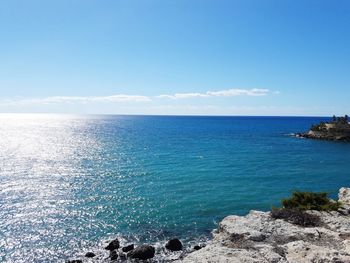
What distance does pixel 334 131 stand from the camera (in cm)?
→ 13875

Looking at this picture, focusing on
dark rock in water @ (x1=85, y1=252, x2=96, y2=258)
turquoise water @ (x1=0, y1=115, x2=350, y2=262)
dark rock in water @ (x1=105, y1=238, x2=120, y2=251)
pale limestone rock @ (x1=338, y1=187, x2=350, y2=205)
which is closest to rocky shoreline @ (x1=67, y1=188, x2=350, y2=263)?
dark rock in water @ (x1=85, y1=252, x2=96, y2=258)

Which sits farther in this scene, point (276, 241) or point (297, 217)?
point (297, 217)

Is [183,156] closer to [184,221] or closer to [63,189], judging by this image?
[63,189]

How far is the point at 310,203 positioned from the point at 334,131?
4696 inches

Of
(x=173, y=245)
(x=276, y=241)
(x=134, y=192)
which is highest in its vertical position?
(x=276, y=241)

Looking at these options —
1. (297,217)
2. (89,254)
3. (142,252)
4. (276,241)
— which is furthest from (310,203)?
(89,254)

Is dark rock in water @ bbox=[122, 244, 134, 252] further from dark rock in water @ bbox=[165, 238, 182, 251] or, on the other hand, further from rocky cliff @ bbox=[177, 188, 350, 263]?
rocky cliff @ bbox=[177, 188, 350, 263]

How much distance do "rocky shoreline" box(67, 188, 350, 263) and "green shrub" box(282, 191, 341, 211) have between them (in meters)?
0.73

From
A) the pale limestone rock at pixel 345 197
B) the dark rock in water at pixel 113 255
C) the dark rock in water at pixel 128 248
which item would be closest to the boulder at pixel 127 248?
the dark rock in water at pixel 128 248

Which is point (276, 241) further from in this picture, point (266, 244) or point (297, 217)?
point (297, 217)

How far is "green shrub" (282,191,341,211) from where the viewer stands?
101ft

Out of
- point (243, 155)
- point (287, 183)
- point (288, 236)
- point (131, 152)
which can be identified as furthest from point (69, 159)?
point (288, 236)

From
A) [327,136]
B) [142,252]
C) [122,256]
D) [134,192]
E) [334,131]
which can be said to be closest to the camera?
[142,252]

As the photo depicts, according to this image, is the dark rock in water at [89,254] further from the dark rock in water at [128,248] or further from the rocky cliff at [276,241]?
the rocky cliff at [276,241]
